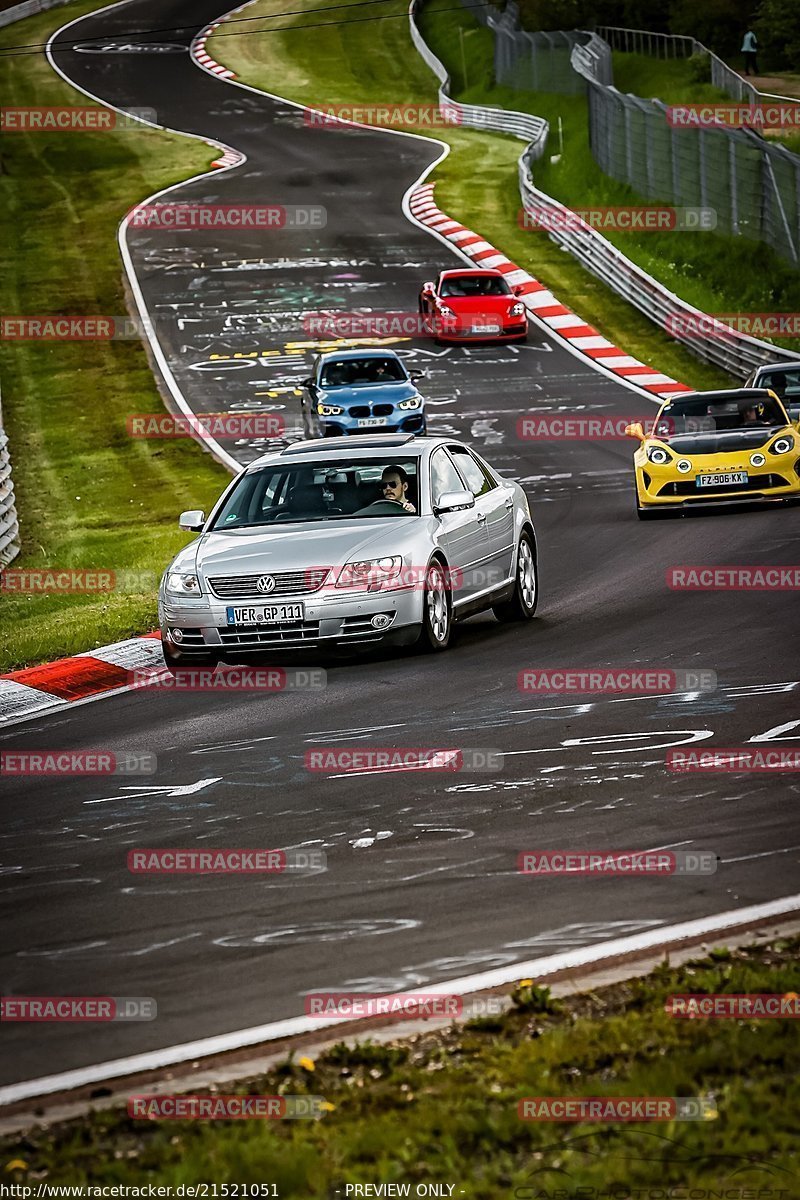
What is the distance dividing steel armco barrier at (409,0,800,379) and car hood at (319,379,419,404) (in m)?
6.68

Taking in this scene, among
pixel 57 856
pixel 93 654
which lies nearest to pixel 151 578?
pixel 93 654

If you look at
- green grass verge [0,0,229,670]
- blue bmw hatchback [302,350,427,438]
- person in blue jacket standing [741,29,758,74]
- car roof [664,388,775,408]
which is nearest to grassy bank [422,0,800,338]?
person in blue jacket standing [741,29,758,74]

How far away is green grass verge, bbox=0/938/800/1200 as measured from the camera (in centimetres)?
443

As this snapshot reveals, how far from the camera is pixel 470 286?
36.5 m

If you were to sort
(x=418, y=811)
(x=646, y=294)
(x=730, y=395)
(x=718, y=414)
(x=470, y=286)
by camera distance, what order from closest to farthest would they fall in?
(x=418, y=811) → (x=718, y=414) → (x=730, y=395) → (x=470, y=286) → (x=646, y=294)

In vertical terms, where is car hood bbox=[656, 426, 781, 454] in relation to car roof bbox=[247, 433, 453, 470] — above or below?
below

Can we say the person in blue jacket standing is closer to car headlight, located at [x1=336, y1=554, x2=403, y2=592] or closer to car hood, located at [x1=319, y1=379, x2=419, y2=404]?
car hood, located at [x1=319, y1=379, x2=419, y2=404]

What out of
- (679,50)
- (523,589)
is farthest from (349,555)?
(679,50)

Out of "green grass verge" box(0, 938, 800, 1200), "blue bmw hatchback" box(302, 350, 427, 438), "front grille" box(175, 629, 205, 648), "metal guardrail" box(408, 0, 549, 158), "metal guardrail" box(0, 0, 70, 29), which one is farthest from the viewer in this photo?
"metal guardrail" box(0, 0, 70, 29)

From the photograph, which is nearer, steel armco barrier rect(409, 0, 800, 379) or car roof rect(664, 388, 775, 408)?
→ car roof rect(664, 388, 775, 408)

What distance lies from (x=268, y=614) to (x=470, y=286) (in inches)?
975

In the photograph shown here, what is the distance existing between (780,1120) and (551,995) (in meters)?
1.30

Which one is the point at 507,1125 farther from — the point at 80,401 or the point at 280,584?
the point at 80,401

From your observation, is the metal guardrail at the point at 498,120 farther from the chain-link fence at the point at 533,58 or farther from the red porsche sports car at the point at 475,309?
the red porsche sports car at the point at 475,309
